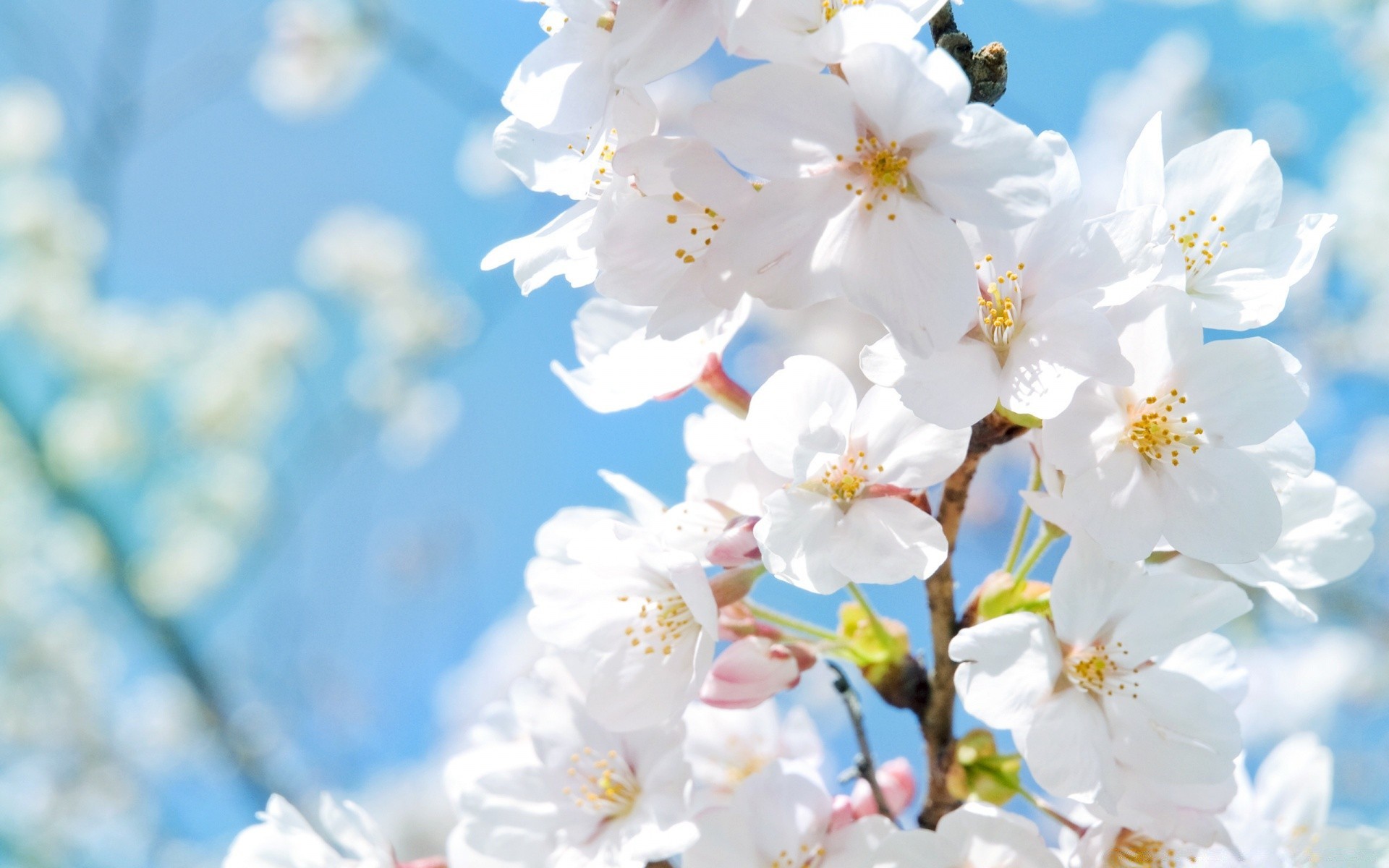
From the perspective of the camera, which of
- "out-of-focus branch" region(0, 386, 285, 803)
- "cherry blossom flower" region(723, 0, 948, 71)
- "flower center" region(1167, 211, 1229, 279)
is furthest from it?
"out-of-focus branch" region(0, 386, 285, 803)

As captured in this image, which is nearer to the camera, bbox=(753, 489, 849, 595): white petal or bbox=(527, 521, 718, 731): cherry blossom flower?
bbox=(753, 489, 849, 595): white petal

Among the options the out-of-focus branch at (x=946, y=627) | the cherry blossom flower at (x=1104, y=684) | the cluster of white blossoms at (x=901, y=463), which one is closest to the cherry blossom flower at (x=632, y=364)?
the cluster of white blossoms at (x=901, y=463)

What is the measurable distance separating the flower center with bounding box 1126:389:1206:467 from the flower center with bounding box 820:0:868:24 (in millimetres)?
321

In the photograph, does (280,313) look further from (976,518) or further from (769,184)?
(769,184)

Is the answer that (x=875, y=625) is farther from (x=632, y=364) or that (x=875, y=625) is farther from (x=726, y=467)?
(x=632, y=364)

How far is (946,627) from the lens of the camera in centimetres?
81

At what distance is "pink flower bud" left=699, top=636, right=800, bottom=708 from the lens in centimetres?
81

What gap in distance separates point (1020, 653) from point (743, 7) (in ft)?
1.49

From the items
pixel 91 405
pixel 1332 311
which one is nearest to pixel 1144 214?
pixel 1332 311

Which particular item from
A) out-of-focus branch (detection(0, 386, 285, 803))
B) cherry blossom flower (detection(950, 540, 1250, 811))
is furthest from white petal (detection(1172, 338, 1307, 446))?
out-of-focus branch (detection(0, 386, 285, 803))

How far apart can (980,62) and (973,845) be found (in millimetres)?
563

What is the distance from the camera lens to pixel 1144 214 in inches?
24.4

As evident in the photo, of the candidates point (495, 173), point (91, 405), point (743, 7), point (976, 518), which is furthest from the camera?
point (495, 173)

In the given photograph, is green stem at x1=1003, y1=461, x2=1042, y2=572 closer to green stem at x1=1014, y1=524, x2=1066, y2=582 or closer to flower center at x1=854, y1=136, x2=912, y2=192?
green stem at x1=1014, y1=524, x2=1066, y2=582
